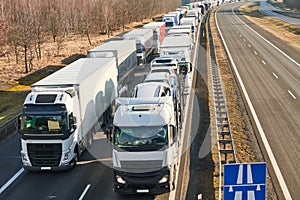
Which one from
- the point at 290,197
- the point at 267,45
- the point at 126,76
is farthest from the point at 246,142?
the point at 267,45

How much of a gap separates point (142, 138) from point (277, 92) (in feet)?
53.2

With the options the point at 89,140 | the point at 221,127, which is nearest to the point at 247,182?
the point at 221,127

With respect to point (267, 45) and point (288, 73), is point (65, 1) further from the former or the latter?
point (288, 73)

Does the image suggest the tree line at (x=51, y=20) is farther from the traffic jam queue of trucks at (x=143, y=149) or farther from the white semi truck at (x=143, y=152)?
the white semi truck at (x=143, y=152)

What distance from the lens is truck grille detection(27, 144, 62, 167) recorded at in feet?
48.6

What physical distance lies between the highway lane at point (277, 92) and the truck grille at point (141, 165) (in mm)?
4540

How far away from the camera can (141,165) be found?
12.4m

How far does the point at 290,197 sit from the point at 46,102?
9.22m

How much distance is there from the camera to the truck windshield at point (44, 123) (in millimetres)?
14719

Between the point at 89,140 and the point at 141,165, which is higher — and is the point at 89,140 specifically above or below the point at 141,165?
below

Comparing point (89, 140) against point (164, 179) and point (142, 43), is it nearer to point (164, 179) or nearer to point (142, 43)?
point (164, 179)

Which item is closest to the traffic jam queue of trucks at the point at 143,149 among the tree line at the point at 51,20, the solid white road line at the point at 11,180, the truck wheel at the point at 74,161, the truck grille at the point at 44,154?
the truck grille at the point at 44,154

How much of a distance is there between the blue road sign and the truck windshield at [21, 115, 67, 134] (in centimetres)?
938

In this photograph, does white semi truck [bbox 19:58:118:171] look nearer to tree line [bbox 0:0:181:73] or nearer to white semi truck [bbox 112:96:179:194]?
white semi truck [bbox 112:96:179:194]
